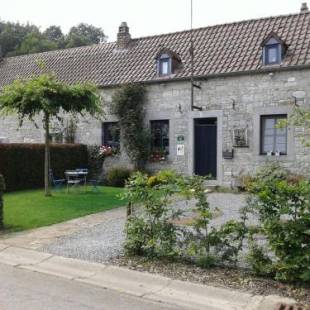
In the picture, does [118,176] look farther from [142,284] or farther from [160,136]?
[142,284]

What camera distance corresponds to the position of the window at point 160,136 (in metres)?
19.6

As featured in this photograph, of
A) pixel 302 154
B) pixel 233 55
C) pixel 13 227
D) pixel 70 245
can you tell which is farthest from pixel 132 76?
pixel 70 245

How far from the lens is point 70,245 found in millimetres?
8805

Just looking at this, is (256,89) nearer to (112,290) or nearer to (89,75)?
(89,75)

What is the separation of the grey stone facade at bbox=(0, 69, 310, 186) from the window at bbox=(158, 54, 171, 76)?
0.48 meters

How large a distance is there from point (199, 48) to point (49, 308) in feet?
51.5

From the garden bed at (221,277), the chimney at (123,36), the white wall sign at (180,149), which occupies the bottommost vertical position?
the garden bed at (221,277)

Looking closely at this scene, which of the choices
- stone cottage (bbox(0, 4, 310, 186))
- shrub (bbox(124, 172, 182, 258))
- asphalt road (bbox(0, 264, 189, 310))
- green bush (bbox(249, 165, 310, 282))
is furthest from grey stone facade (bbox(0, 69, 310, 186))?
asphalt road (bbox(0, 264, 189, 310))

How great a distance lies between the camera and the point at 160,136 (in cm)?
1980

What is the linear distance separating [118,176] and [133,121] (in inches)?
90.9

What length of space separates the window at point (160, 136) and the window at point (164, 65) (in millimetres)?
1974

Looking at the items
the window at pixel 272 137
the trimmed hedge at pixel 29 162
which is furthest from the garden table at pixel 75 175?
the window at pixel 272 137

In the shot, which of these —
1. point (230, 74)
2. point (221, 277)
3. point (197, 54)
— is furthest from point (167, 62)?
point (221, 277)

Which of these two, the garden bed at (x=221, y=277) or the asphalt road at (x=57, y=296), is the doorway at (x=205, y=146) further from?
the asphalt road at (x=57, y=296)
